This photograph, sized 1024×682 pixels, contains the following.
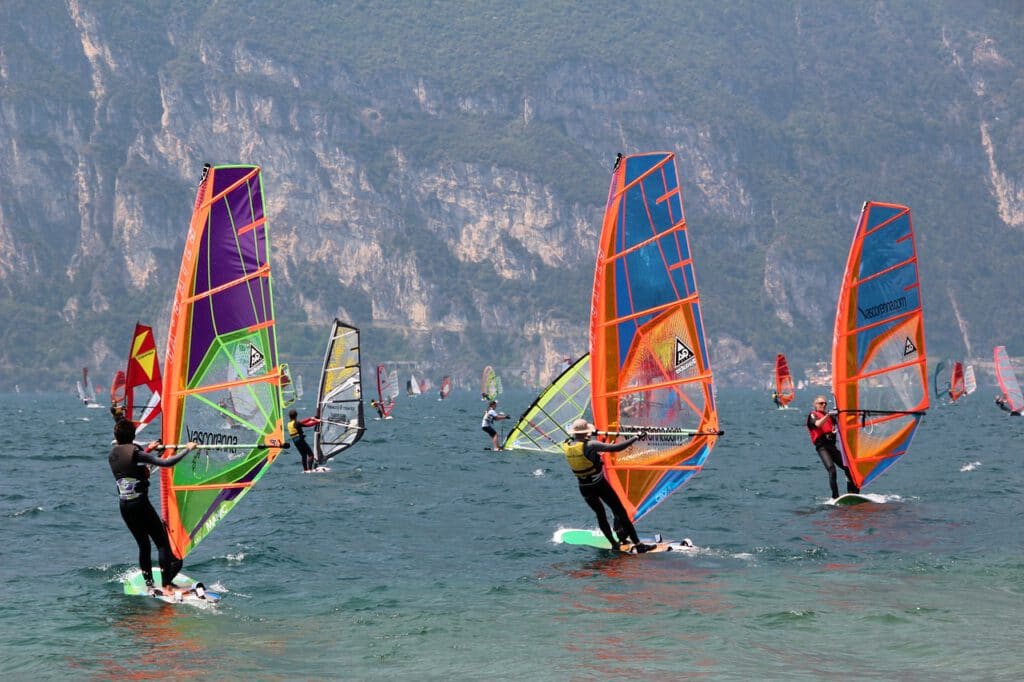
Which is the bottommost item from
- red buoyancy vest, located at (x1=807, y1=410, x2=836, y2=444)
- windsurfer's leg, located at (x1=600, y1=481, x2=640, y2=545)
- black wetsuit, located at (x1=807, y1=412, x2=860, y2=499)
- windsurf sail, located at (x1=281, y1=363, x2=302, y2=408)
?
windsurfer's leg, located at (x1=600, y1=481, x2=640, y2=545)

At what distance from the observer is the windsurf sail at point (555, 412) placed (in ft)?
109

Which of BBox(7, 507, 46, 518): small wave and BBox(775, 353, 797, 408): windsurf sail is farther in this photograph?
BBox(775, 353, 797, 408): windsurf sail

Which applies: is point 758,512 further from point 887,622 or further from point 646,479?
point 887,622

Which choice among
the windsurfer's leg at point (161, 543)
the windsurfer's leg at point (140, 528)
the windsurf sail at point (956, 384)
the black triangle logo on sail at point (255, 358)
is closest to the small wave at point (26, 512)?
the windsurfer's leg at point (140, 528)

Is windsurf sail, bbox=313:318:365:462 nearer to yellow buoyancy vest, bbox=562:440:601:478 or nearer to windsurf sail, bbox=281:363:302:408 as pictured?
windsurf sail, bbox=281:363:302:408

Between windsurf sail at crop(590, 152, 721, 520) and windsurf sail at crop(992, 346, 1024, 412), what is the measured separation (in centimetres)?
3113

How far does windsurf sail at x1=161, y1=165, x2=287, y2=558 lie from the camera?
15.6m

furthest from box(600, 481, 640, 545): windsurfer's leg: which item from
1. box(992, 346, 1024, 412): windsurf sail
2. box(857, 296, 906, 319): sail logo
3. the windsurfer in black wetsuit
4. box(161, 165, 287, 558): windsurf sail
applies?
box(992, 346, 1024, 412): windsurf sail

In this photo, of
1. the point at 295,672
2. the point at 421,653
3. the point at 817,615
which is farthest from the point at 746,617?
the point at 295,672

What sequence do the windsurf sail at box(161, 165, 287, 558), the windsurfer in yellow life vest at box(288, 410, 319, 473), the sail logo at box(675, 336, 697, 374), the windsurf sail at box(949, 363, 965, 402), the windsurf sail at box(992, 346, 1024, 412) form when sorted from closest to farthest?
the windsurf sail at box(161, 165, 287, 558) < the sail logo at box(675, 336, 697, 374) < the windsurfer in yellow life vest at box(288, 410, 319, 473) < the windsurf sail at box(992, 346, 1024, 412) < the windsurf sail at box(949, 363, 965, 402)

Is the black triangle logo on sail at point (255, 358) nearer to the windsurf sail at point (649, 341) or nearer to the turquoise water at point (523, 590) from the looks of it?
the turquoise water at point (523, 590)

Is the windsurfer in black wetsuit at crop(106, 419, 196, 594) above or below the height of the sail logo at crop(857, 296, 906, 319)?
below

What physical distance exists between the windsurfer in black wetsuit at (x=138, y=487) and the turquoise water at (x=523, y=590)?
577 mm

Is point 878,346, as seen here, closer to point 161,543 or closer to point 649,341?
point 649,341
